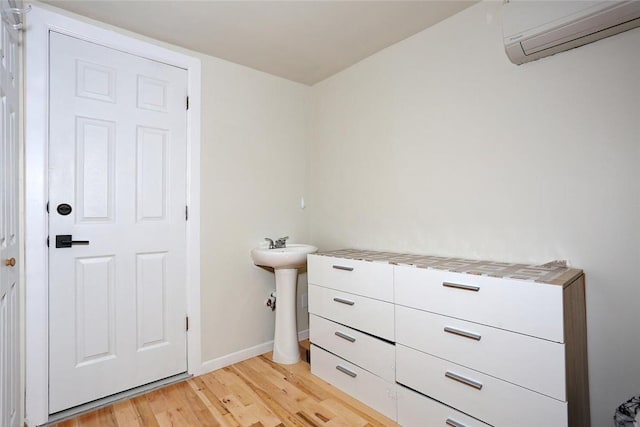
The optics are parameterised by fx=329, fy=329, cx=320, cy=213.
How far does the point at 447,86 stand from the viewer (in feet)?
6.88

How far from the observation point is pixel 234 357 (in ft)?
8.60

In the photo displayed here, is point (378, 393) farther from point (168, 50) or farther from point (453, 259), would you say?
point (168, 50)

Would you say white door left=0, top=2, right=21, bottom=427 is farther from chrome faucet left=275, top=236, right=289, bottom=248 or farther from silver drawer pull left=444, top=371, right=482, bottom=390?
silver drawer pull left=444, top=371, right=482, bottom=390

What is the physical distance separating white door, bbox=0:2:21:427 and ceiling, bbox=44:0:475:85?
61 centimetres

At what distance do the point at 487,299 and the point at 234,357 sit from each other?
1987mm

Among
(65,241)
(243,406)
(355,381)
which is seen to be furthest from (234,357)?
(65,241)

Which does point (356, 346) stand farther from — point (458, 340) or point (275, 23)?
point (275, 23)

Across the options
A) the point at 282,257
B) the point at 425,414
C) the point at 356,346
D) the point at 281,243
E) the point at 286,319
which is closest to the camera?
the point at 425,414

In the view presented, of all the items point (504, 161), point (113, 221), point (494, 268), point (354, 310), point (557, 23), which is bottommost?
point (354, 310)

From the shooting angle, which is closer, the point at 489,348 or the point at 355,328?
the point at 489,348

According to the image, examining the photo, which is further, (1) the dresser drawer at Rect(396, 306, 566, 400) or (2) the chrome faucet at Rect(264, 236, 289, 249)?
(2) the chrome faucet at Rect(264, 236, 289, 249)

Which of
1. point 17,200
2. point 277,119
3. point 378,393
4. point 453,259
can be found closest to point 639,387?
point 453,259

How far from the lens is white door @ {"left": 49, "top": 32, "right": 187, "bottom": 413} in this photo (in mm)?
1949

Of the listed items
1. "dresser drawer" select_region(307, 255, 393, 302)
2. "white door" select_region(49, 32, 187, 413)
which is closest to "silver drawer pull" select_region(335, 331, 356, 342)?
"dresser drawer" select_region(307, 255, 393, 302)
